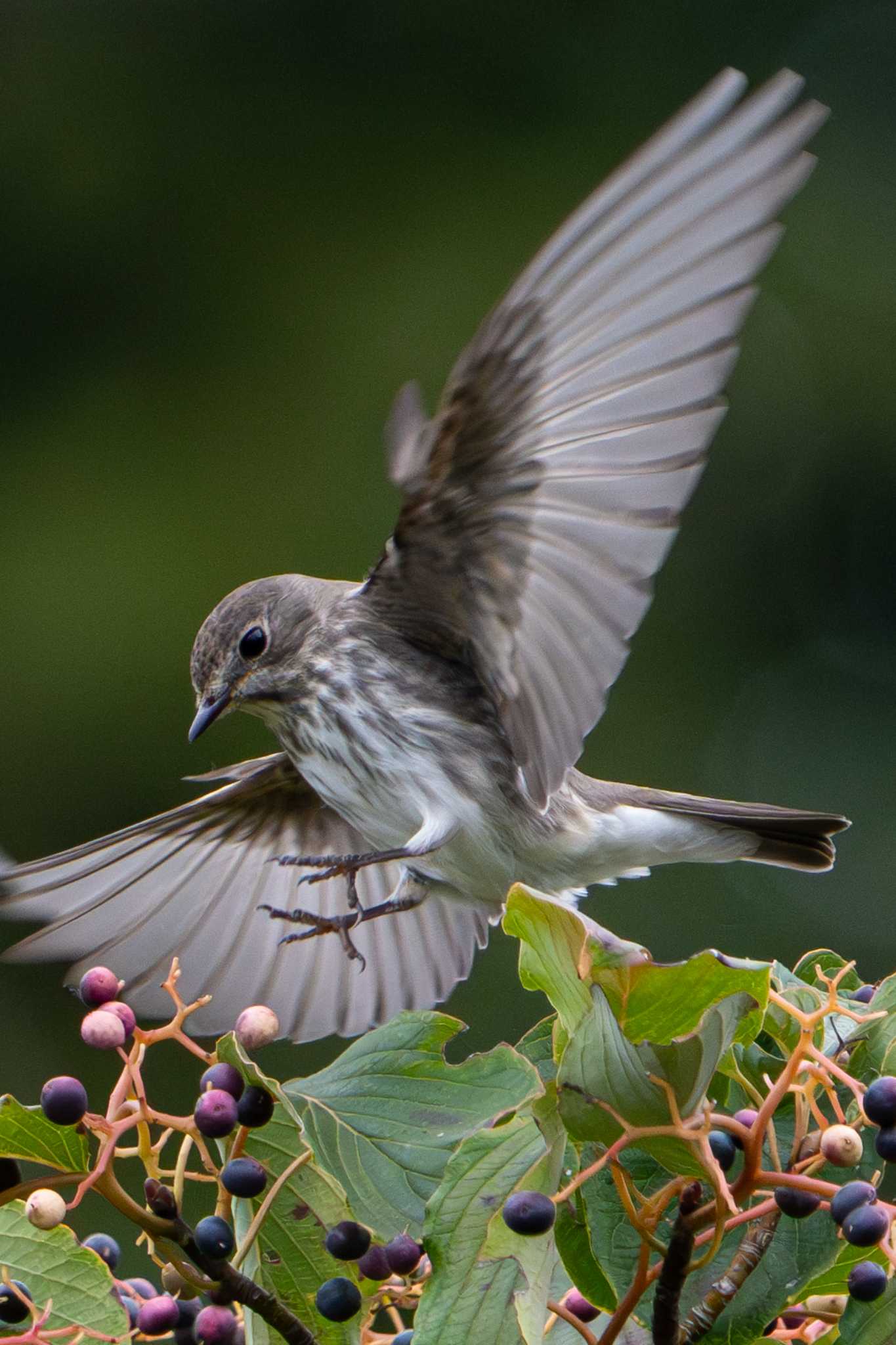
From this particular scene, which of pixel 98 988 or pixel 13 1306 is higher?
pixel 98 988

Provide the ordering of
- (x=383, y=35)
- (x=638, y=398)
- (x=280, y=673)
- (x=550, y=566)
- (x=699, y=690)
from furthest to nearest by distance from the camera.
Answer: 1. (x=383, y=35)
2. (x=699, y=690)
3. (x=280, y=673)
4. (x=550, y=566)
5. (x=638, y=398)

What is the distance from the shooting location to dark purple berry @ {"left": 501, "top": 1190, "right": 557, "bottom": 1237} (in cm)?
127

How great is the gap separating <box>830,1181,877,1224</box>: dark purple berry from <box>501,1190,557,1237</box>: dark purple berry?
0.22 meters

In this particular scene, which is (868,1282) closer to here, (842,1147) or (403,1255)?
(842,1147)

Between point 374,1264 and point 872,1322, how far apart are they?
49cm

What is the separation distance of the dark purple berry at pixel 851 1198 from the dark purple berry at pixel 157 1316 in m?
0.62

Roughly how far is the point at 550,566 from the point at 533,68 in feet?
14.3

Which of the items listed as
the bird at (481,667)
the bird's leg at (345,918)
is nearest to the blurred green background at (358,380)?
the bird at (481,667)

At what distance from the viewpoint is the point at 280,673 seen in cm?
241

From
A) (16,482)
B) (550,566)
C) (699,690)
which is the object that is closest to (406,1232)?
(550,566)

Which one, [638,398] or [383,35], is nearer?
[638,398]

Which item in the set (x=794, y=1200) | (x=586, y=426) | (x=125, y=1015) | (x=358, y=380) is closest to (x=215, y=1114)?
(x=125, y=1015)

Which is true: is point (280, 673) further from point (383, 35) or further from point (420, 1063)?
point (383, 35)

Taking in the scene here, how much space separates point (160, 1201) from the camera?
133 cm
